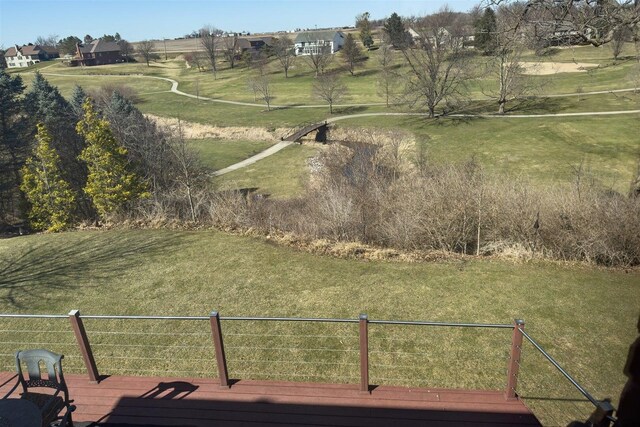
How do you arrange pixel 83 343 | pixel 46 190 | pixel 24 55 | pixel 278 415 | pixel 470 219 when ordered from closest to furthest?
pixel 278 415, pixel 83 343, pixel 470 219, pixel 46 190, pixel 24 55

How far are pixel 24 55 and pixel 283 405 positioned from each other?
158165 millimetres

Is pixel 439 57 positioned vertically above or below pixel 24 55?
below

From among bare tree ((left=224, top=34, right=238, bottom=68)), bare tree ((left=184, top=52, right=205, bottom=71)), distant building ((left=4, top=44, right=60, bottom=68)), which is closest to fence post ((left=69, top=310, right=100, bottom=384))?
bare tree ((left=224, top=34, right=238, bottom=68))

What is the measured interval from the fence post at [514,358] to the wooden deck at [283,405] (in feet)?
0.52

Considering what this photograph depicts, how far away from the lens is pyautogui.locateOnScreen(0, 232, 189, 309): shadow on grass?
1201cm

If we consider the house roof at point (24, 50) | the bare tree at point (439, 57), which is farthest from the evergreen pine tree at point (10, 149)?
the house roof at point (24, 50)

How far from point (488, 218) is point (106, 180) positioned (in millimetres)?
18416

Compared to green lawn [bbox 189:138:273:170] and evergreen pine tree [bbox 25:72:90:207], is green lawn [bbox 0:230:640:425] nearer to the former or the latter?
evergreen pine tree [bbox 25:72:90:207]

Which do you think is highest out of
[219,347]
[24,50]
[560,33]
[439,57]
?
[24,50]

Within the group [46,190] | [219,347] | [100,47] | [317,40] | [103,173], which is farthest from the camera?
[100,47]

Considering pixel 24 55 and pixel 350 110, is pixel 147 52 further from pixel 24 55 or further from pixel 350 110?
pixel 350 110

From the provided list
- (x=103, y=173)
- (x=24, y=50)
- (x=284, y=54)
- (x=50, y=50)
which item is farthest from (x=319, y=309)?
(x=50, y=50)

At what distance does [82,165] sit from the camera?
28828 mm

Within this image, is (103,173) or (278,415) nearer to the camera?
(278,415)
